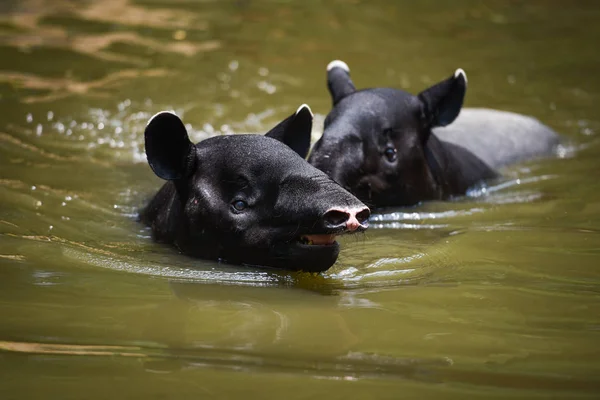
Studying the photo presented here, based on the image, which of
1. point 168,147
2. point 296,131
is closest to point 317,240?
point 168,147

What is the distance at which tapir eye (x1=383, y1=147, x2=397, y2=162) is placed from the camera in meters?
7.75

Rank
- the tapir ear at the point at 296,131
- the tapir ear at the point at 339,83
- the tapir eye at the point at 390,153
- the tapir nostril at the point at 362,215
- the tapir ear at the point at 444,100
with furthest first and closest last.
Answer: the tapir ear at the point at 339,83
the tapir ear at the point at 444,100
the tapir eye at the point at 390,153
the tapir ear at the point at 296,131
the tapir nostril at the point at 362,215

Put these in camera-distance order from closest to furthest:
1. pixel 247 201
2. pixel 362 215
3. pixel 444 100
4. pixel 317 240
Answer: pixel 362 215 < pixel 317 240 < pixel 247 201 < pixel 444 100

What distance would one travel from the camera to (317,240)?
5.43 m

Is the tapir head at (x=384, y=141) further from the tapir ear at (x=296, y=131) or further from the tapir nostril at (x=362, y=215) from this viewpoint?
the tapir nostril at (x=362, y=215)

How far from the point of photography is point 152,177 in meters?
8.70

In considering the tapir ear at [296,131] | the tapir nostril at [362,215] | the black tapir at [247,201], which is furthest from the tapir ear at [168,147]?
the tapir nostril at [362,215]

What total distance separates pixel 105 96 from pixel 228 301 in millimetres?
7353

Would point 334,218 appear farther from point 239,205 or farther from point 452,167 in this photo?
point 452,167

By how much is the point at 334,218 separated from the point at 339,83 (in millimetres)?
3585

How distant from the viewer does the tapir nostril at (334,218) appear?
5.02 metres

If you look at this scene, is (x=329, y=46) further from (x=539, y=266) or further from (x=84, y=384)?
(x=84, y=384)

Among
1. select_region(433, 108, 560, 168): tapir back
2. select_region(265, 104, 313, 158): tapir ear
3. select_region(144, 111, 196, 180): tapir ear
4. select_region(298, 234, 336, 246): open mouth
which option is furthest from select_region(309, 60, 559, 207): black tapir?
select_region(298, 234, 336, 246): open mouth

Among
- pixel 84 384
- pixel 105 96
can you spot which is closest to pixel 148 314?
pixel 84 384
